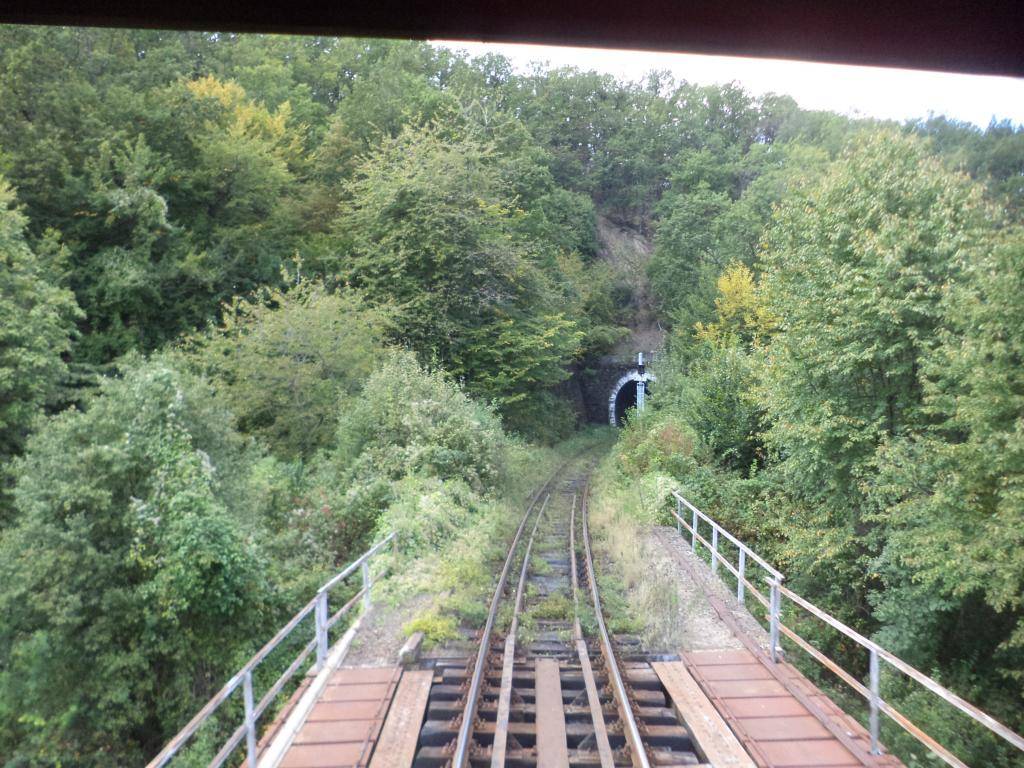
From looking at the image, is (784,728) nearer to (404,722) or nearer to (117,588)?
(404,722)

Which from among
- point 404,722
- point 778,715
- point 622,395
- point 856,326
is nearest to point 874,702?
point 778,715

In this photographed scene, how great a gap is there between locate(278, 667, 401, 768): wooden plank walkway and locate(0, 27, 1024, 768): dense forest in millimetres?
4339

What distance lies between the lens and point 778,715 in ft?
22.4

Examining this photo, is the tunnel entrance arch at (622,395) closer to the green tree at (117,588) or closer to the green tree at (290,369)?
the green tree at (290,369)

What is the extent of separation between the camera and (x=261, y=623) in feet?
40.4

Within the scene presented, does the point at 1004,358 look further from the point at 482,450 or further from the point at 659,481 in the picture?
the point at 482,450

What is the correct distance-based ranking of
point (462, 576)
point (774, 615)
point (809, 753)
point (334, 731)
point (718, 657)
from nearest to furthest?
point (809, 753) → point (334, 731) → point (774, 615) → point (718, 657) → point (462, 576)

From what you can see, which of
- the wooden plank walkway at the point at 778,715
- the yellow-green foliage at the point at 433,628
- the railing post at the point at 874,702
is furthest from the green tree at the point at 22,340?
the railing post at the point at 874,702

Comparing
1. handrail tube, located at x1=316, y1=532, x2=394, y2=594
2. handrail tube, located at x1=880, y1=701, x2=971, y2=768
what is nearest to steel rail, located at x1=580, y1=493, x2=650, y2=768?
handrail tube, located at x1=880, y1=701, x2=971, y2=768

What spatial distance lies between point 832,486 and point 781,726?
9.39 m

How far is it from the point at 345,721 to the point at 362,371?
14641 mm

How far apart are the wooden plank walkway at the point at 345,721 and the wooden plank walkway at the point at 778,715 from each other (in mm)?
3343

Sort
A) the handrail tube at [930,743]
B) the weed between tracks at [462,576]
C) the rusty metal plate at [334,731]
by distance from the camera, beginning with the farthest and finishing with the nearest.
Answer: the weed between tracks at [462,576] < the rusty metal plate at [334,731] < the handrail tube at [930,743]

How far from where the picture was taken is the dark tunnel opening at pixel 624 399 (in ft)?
166
